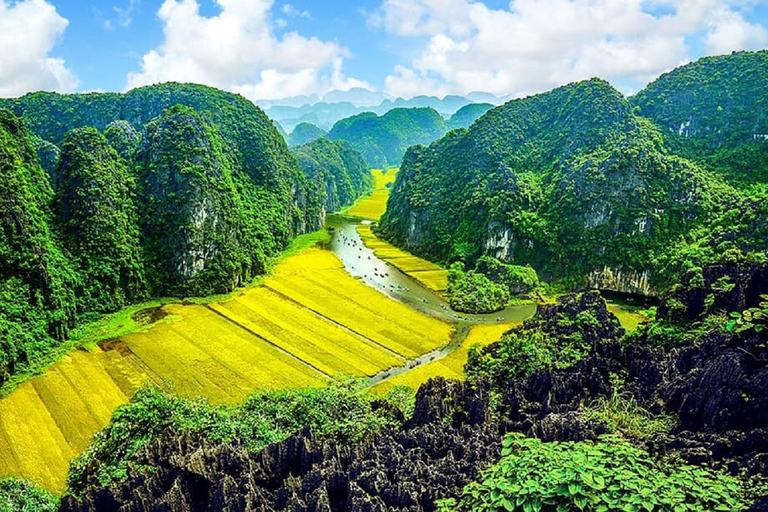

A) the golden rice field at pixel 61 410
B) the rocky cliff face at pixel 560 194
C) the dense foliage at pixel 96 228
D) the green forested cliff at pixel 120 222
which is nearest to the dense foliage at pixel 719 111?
the rocky cliff face at pixel 560 194

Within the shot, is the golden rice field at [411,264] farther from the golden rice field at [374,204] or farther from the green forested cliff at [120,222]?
the golden rice field at [374,204]

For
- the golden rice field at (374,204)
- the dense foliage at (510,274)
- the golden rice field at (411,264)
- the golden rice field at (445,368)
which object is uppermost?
the golden rice field at (374,204)

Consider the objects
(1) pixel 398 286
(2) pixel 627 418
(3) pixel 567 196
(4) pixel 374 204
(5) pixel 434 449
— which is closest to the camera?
(5) pixel 434 449

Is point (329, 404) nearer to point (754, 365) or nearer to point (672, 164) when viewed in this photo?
point (754, 365)

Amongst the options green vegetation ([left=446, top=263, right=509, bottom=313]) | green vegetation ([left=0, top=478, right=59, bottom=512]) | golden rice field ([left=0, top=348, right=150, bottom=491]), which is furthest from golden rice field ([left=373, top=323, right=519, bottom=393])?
green vegetation ([left=0, top=478, right=59, bottom=512])

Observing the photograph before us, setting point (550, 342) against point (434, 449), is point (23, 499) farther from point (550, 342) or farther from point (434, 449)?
point (550, 342)

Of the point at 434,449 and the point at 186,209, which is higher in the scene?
the point at 186,209

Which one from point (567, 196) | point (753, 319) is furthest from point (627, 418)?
point (567, 196)
